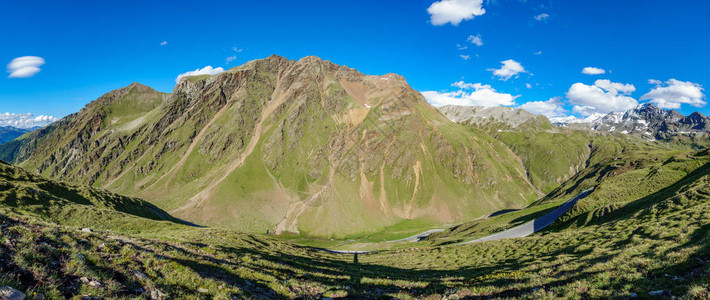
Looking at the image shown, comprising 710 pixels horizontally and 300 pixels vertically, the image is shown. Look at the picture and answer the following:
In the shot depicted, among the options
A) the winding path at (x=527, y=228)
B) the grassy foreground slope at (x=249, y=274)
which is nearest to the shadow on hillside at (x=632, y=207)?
the winding path at (x=527, y=228)

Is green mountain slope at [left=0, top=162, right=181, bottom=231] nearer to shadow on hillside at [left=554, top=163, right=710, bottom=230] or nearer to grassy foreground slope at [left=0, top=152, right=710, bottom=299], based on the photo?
grassy foreground slope at [left=0, top=152, right=710, bottom=299]

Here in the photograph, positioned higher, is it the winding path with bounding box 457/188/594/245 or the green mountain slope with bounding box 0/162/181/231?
the green mountain slope with bounding box 0/162/181/231

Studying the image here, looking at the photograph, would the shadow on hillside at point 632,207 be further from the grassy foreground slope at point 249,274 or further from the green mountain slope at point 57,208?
the green mountain slope at point 57,208

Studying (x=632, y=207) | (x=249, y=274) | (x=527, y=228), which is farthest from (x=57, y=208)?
(x=527, y=228)

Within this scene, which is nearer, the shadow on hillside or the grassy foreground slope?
the grassy foreground slope

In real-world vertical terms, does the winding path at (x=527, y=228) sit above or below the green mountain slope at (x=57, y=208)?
below

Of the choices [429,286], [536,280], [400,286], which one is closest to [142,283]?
[400,286]

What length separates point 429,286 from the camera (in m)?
19.5

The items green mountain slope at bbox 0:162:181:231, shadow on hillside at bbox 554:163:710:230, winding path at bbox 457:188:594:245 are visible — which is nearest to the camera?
shadow on hillside at bbox 554:163:710:230

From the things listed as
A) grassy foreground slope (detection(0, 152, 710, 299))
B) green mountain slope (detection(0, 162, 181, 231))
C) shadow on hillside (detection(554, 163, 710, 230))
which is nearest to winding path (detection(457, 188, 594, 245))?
shadow on hillside (detection(554, 163, 710, 230))

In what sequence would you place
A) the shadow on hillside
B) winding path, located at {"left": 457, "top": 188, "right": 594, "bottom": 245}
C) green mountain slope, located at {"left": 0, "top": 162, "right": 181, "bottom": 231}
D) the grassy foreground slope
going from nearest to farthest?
the grassy foreground slope < the shadow on hillside < green mountain slope, located at {"left": 0, "top": 162, "right": 181, "bottom": 231} < winding path, located at {"left": 457, "top": 188, "right": 594, "bottom": 245}

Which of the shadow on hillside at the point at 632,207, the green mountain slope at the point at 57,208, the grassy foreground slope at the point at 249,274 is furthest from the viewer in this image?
the green mountain slope at the point at 57,208

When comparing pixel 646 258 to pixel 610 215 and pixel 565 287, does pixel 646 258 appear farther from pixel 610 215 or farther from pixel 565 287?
pixel 610 215

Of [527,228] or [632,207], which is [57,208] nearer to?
[632,207]
